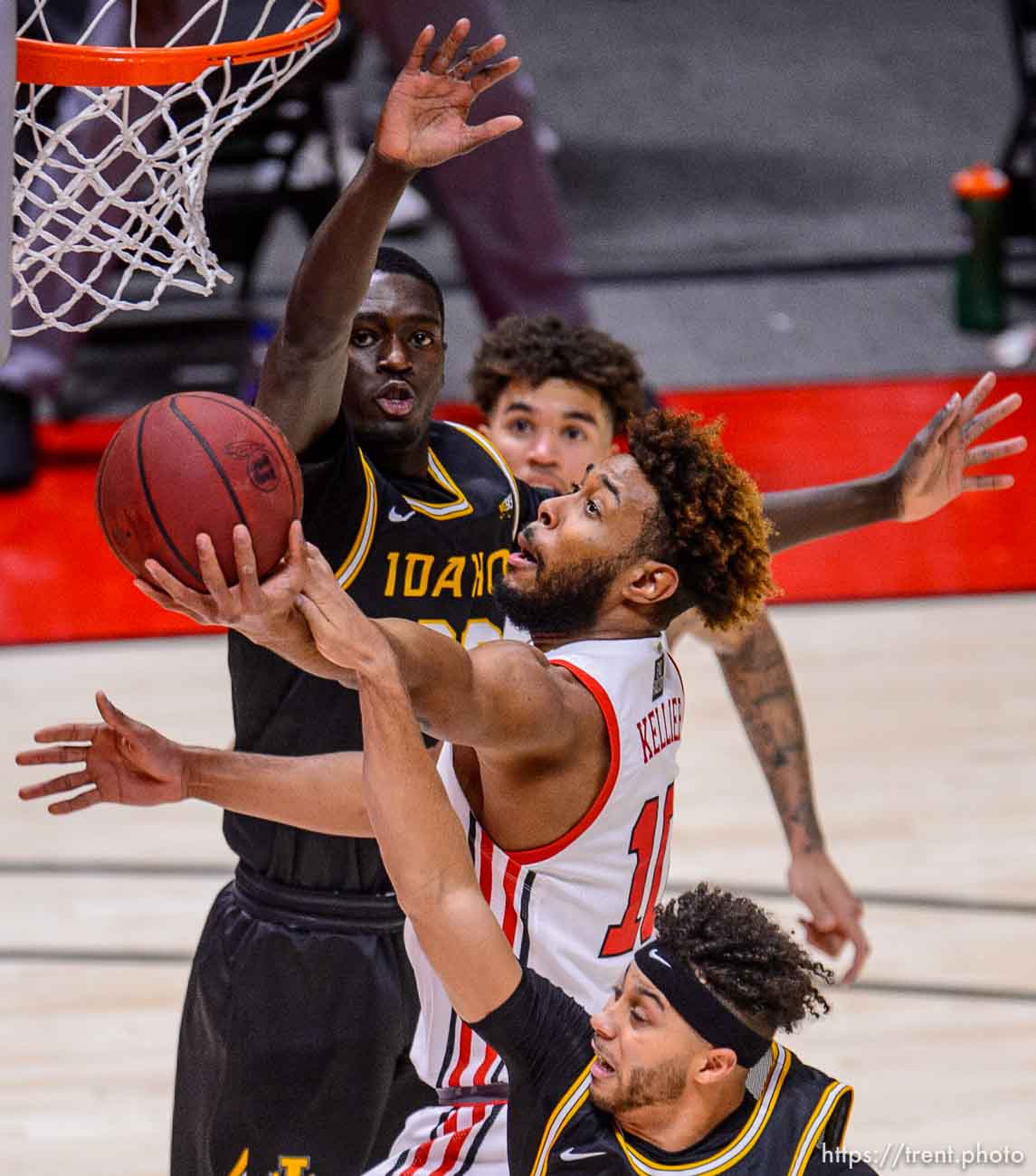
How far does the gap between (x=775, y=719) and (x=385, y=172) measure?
5.88 ft

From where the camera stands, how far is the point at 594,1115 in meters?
2.69

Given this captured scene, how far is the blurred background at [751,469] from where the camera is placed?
5180 millimetres

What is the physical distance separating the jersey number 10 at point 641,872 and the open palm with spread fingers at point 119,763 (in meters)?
0.75

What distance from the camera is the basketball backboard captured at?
2525 millimetres

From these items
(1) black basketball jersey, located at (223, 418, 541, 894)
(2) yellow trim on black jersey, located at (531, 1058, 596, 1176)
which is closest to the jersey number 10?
(2) yellow trim on black jersey, located at (531, 1058, 596, 1176)

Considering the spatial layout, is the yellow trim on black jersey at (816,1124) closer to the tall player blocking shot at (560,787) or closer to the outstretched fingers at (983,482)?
the tall player blocking shot at (560,787)

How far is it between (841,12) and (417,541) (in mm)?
10857

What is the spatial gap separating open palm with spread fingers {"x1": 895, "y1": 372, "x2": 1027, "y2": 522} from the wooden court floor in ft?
5.24

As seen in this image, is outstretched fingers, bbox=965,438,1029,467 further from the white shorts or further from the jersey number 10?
the white shorts

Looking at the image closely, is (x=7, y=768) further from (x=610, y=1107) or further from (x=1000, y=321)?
(x=1000, y=321)

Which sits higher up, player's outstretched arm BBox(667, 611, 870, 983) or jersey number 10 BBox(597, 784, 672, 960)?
jersey number 10 BBox(597, 784, 672, 960)

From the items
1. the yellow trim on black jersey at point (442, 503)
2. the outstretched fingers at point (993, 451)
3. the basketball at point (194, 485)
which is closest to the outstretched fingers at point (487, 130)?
the basketball at point (194, 485)

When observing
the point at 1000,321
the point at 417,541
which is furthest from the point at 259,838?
the point at 1000,321

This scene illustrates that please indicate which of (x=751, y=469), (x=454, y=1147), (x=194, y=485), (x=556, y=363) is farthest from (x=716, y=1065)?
(x=751, y=469)
